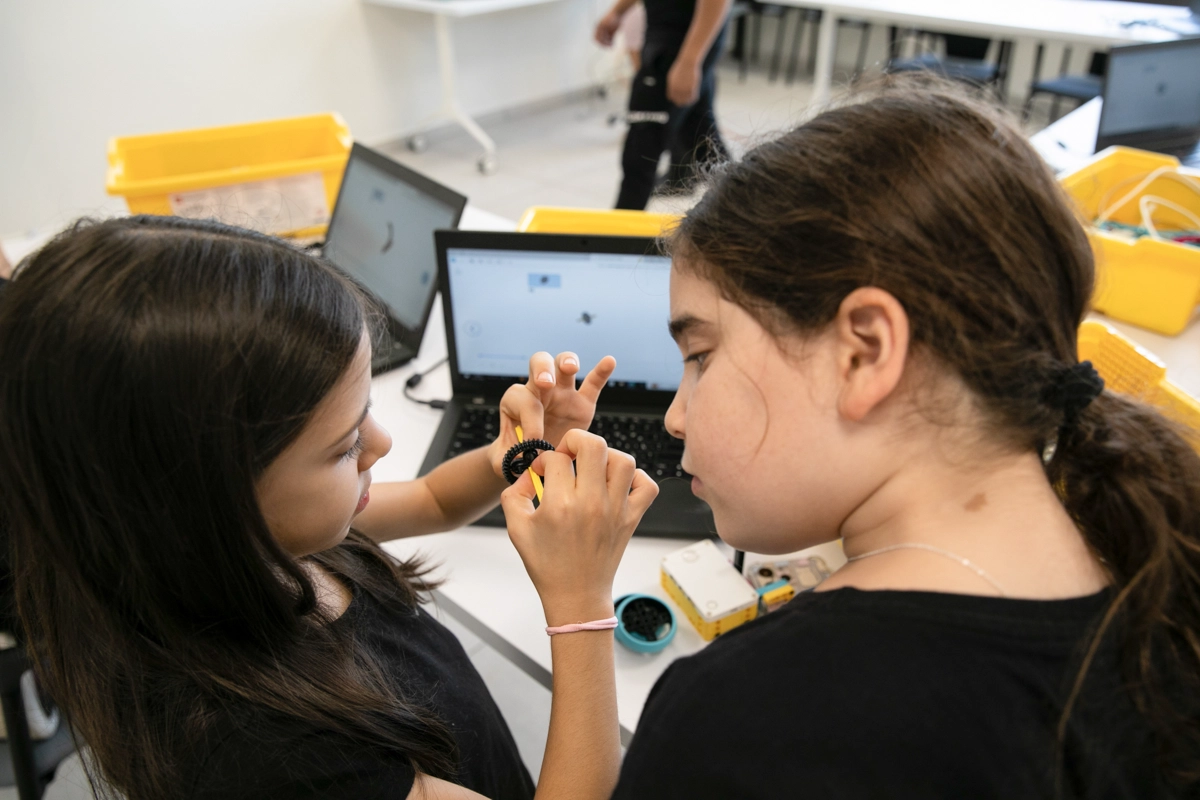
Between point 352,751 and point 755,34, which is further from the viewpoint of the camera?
point 755,34

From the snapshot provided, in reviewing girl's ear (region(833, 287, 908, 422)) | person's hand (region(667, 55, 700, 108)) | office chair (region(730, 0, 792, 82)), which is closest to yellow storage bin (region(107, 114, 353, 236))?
person's hand (region(667, 55, 700, 108))

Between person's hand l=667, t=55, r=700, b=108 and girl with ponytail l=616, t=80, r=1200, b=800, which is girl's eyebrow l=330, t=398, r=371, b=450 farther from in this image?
person's hand l=667, t=55, r=700, b=108

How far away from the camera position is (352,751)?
628mm

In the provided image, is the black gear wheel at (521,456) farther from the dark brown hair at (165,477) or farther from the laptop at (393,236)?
the laptop at (393,236)

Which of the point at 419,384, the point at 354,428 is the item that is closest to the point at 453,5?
the point at 419,384

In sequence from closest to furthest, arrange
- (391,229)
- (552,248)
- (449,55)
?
(552,248), (391,229), (449,55)

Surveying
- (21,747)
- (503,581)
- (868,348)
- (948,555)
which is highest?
(868,348)

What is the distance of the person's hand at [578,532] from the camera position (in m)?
0.70

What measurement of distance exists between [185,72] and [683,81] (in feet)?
6.73

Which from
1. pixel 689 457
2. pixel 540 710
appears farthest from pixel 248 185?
pixel 689 457

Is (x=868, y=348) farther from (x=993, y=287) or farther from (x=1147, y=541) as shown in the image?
(x=1147, y=541)

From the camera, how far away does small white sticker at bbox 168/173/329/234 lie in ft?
5.12

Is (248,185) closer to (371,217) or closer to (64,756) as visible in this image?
(371,217)

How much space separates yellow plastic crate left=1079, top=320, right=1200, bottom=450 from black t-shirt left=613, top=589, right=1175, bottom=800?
53cm
